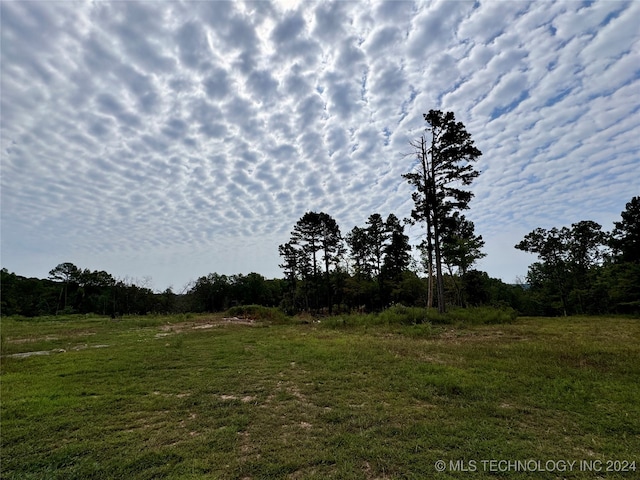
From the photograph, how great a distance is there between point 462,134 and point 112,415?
62.6 feet

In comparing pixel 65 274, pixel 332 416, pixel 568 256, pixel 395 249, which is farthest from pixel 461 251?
pixel 65 274

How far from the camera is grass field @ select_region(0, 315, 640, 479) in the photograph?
3.14 metres

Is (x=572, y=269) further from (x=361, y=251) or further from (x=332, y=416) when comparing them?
(x=332, y=416)

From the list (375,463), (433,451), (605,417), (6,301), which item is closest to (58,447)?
(375,463)

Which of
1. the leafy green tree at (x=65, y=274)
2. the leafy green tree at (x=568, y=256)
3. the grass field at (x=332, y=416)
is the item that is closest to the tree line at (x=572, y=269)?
the leafy green tree at (x=568, y=256)

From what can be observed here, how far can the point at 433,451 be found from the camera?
3.33 metres

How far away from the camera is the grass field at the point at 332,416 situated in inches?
124

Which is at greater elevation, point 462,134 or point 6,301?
point 462,134

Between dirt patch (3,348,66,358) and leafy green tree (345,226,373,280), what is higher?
leafy green tree (345,226,373,280)

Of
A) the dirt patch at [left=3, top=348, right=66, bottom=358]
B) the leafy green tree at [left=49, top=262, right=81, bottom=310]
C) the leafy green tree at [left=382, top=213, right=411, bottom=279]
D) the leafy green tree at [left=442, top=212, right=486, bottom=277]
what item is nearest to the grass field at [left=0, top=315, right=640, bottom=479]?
the dirt patch at [left=3, top=348, right=66, bottom=358]

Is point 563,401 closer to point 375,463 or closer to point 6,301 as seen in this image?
point 375,463

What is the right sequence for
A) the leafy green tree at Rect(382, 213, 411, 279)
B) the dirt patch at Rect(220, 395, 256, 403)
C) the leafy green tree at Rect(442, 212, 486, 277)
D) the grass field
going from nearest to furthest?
the grass field → the dirt patch at Rect(220, 395, 256, 403) → the leafy green tree at Rect(442, 212, 486, 277) → the leafy green tree at Rect(382, 213, 411, 279)

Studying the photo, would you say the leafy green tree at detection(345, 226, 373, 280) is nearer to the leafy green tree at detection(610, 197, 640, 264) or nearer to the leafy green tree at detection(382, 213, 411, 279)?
the leafy green tree at detection(382, 213, 411, 279)

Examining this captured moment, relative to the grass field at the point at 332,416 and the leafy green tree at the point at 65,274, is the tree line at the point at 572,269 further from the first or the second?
the leafy green tree at the point at 65,274
